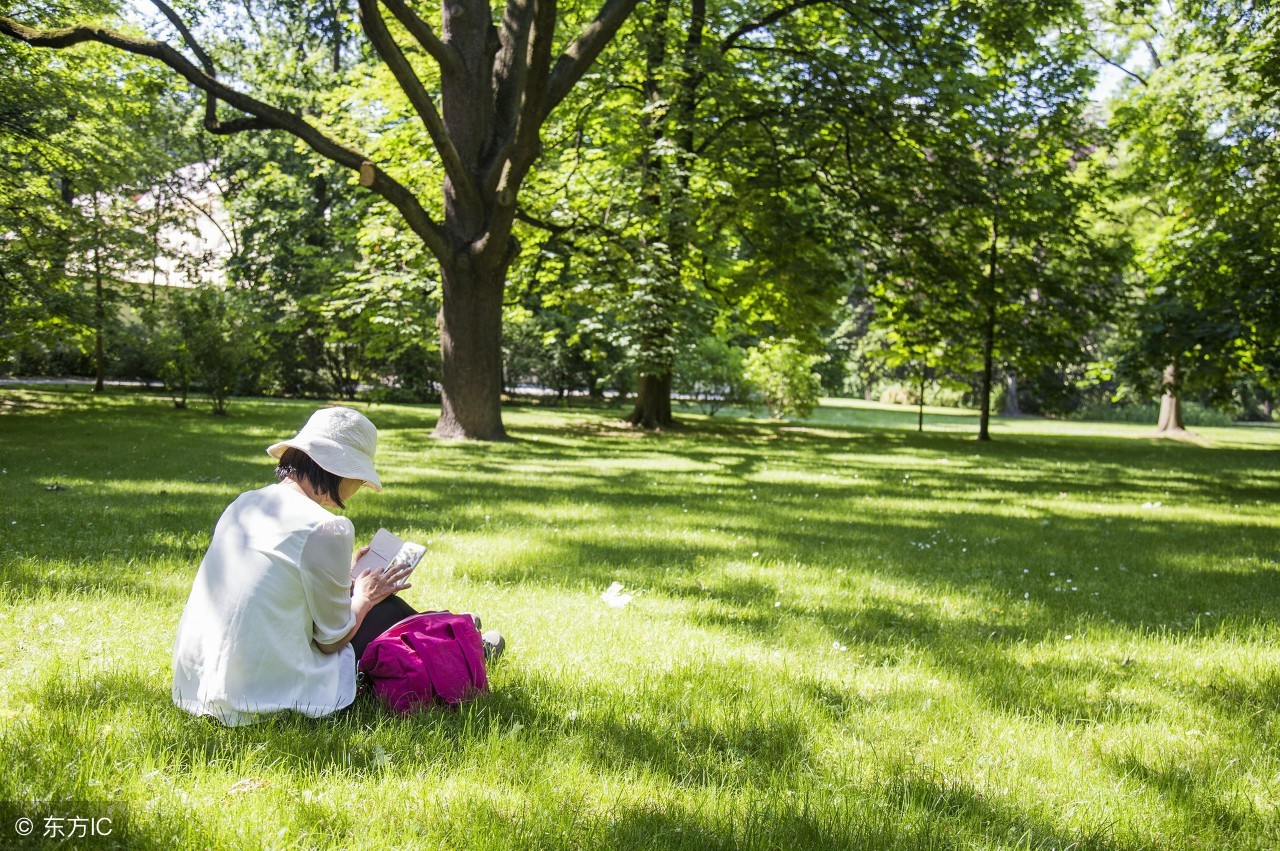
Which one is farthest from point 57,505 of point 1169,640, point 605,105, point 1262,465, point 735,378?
point 735,378

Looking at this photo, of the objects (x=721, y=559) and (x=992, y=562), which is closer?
(x=721, y=559)

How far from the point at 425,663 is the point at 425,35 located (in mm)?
11501

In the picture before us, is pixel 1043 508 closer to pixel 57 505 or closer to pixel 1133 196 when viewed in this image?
pixel 57 505

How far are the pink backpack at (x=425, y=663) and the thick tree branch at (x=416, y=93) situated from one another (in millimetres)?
9937

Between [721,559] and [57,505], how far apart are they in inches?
226

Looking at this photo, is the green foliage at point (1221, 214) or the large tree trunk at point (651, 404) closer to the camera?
the green foliage at point (1221, 214)

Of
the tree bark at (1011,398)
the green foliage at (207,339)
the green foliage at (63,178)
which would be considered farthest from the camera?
the tree bark at (1011,398)

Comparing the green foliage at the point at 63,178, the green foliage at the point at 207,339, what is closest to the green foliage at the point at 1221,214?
the green foliage at the point at 63,178

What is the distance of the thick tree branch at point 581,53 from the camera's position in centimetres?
1304

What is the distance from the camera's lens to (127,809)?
2.54 m

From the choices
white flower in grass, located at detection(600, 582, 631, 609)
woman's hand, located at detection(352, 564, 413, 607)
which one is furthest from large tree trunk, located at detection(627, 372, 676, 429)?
woman's hand, located at detection(352, 564, 413, 607)

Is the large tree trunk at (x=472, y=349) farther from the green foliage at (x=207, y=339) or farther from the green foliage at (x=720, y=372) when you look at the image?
the green foliage at (x=720, y=372)

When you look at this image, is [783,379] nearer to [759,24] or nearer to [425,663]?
[759,24]

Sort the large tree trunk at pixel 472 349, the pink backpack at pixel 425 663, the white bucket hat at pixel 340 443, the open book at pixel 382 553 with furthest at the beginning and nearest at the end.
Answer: the large tree trunk at pixel 472 349
the open book at pixel 382 553
the pink backpack at pixel 425 663
the white bucket hat at pixel 340 443
